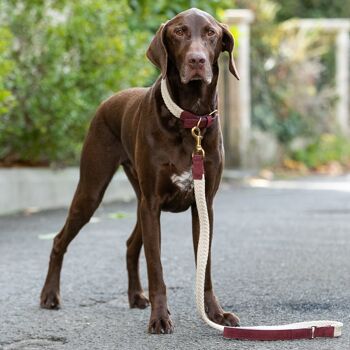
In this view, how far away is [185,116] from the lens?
4.75 metres

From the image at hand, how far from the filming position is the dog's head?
15.0ft

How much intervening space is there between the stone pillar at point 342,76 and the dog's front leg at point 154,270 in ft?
49.5

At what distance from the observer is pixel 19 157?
1097 centimetres

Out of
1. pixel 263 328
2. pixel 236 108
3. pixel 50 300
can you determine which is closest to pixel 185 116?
pixel 263 328

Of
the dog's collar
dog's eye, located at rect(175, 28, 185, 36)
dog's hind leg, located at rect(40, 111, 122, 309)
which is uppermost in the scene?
dog's eye, located at rect(175, 28, 185, 36)

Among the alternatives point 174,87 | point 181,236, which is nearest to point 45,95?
point 181,236

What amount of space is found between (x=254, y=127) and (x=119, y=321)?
12.4 meters

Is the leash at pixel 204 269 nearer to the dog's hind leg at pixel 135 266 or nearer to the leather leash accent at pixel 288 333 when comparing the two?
the leather leash accent at pixel 288 333

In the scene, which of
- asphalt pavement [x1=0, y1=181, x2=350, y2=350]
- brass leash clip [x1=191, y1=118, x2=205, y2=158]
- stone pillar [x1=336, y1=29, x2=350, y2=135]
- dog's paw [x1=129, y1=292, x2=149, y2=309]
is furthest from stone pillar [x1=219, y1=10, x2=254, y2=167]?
brass leash clip [x1=191, y1=118, x2=205, y2=158]

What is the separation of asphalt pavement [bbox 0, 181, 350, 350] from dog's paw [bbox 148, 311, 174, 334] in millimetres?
37

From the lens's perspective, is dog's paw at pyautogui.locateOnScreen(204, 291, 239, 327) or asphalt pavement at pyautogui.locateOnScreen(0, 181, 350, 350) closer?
asphalt pavement at pyautogui.locateOnScreen(0, 181, 350, 350)

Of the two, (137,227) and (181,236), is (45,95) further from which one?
(137,227)

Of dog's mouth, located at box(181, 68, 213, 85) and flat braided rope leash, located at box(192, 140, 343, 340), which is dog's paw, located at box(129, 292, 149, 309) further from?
dog's mouth, located at box(181, 68, 213, 85)

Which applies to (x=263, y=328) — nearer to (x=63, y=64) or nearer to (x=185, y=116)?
(x=185, y=116)
